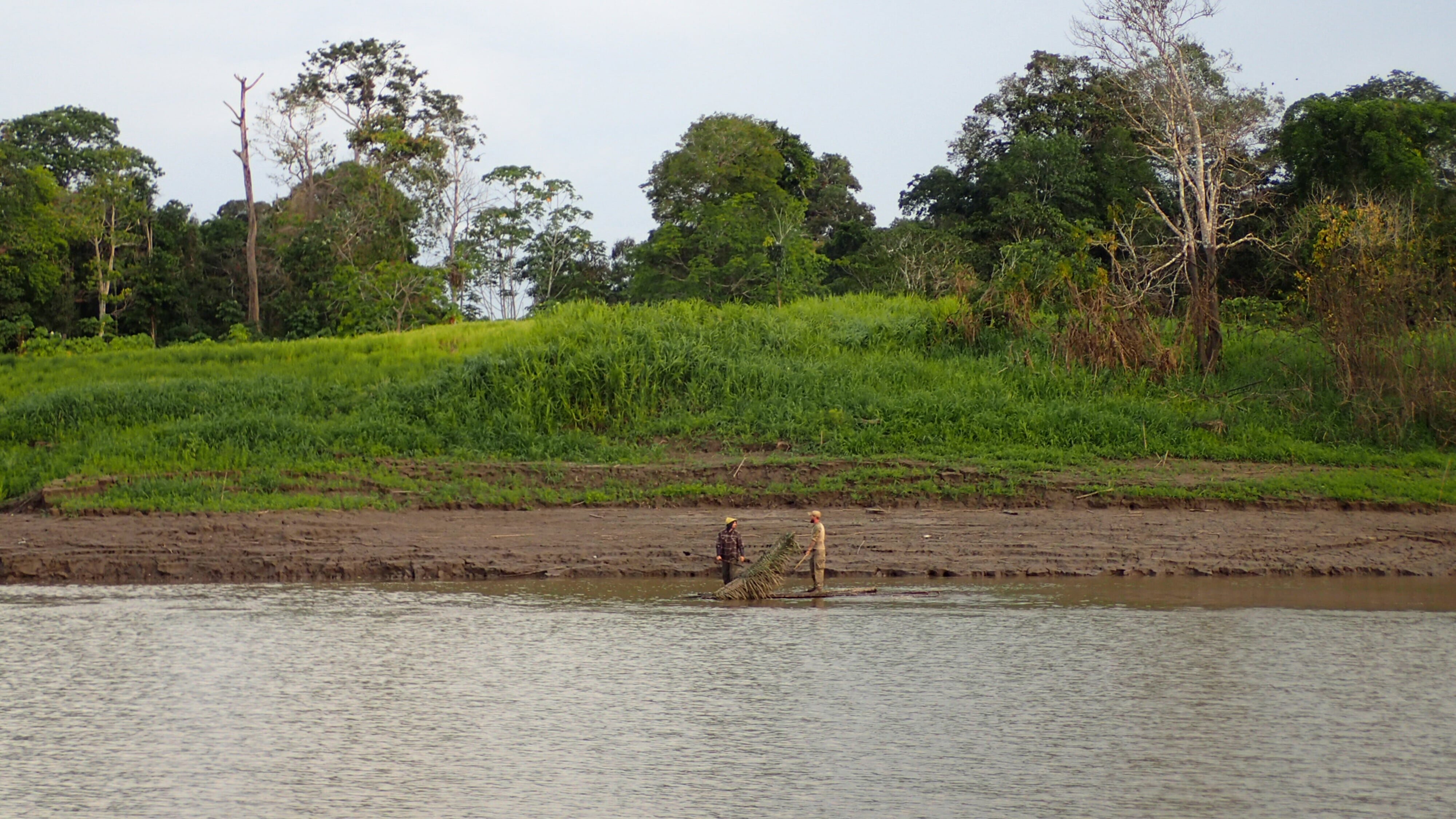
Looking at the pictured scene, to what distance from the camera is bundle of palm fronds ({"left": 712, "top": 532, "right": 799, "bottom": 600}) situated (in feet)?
45.8

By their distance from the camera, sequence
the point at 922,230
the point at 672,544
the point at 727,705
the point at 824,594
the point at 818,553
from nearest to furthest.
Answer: the point at 727,705 → the point at 824,594 → the point at 818,553 → the point at 672,544 → the point at 922,230

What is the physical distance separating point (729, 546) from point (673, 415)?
27.5ft

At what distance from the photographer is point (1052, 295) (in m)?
26.0

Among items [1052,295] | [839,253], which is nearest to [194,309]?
[839,253]

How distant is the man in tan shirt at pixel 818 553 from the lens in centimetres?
1438

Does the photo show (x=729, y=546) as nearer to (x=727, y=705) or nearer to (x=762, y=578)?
(x=762, y=578)

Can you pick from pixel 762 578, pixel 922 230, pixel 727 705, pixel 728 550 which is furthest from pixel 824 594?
pixel 922 230

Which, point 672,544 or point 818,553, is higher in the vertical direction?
point 818,553

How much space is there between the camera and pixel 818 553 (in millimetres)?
14461

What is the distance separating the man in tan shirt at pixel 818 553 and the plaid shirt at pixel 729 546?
77 centimetres

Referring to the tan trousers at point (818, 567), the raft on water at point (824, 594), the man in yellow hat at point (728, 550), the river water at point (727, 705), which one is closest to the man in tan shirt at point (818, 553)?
the tan trousers at point (818, 567)

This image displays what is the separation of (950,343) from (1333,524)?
378 inches

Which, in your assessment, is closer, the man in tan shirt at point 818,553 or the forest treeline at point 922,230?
the man in tan shirt at point 818,553

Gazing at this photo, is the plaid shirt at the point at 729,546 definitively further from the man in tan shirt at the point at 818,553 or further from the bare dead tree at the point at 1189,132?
the bare dead tree at the point at 1189,132
